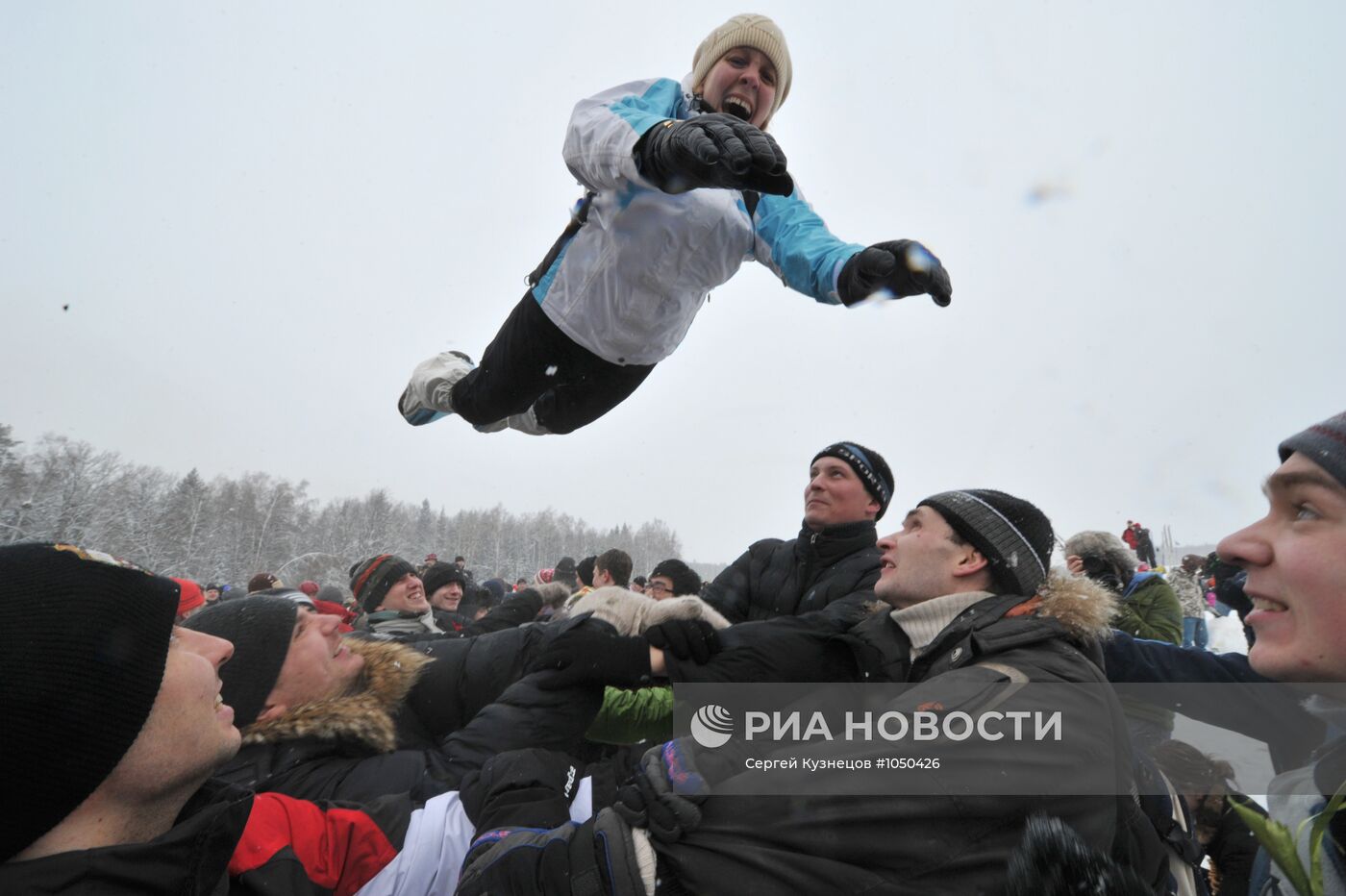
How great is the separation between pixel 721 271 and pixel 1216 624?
30.3 ft

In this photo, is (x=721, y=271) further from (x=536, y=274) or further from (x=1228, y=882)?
(x=1228, y=882)

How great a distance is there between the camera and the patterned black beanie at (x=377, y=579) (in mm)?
4125

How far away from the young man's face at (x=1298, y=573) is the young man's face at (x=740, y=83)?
202 centimetres

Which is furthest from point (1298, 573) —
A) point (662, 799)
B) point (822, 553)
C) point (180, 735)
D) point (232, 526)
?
point (232, 526)

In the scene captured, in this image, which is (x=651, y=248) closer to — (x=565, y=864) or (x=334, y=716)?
(x=334, y=716)

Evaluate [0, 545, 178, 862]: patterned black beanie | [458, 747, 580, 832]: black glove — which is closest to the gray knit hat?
[458, 747, 580, 832]: black glove

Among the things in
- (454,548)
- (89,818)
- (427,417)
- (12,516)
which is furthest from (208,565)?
(89,818)

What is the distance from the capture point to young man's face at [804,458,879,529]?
8.89ft

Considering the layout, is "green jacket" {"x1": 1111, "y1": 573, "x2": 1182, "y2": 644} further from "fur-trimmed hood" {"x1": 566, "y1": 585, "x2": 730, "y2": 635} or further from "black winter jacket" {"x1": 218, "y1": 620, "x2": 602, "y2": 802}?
"black winter jacket" {"x1": 218, "y1": 620, "x2": 602, "y2": 802}

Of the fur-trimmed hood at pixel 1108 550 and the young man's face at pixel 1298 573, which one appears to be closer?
the young man's face at pixel 1298 573

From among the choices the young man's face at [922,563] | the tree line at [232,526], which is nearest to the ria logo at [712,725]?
the young man's face at [922,563]

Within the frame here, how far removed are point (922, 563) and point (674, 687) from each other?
835 mm

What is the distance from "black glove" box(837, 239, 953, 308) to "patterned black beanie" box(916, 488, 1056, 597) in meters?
0.63

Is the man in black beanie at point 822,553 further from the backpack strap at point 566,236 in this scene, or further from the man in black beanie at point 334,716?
the backpack strap at point 566,236
